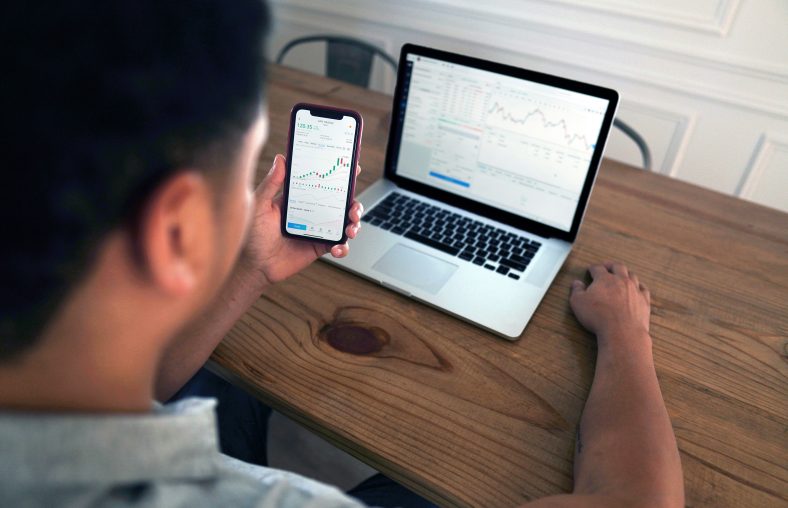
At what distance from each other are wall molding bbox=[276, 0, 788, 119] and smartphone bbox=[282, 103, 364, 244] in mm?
1328

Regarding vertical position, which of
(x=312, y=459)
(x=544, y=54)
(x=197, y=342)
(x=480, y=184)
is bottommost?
(x=312, y=459)

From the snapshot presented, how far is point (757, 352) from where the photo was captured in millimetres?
744

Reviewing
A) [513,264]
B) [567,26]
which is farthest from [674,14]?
[513,264]

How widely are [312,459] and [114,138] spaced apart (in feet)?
3.93

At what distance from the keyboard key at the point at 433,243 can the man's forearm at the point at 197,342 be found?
306mm

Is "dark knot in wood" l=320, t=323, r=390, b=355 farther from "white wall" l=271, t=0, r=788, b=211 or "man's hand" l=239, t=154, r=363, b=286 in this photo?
"white wall" l=271, t=0, r=788, b=211

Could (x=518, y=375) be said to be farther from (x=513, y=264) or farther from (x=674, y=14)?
(x=674, y=14)

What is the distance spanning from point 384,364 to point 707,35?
5.05ft

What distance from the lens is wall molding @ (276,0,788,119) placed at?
163cm

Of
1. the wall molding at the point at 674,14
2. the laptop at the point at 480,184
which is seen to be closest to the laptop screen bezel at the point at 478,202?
the laptop at the point at 480,184

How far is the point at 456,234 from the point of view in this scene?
35.8 inches

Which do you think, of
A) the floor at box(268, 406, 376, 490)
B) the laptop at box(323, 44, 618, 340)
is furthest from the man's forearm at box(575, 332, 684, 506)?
the floor at box(268, 406, 376, 490)

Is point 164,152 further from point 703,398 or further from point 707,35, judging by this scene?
point 707,35

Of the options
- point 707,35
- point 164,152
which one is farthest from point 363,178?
point 707,35
